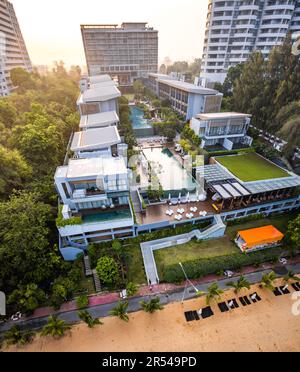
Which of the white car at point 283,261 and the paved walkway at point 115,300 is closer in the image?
the paved walkway at point 115,300

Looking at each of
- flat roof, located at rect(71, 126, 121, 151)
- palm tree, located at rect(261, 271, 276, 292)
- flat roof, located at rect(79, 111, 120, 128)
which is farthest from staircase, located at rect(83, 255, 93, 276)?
flat roof, located at rect(79, 111, 120, 128)

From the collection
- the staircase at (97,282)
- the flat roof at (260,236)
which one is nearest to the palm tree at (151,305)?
the staircase at (97,282)

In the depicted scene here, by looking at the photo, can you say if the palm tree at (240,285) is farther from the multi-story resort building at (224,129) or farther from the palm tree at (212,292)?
the multi-story resort building at (224,129)

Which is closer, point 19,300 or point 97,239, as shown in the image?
point 19,300

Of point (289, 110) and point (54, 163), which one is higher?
point (289, 110)

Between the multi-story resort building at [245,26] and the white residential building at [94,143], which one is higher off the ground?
the multi-story resort building at [245,26]

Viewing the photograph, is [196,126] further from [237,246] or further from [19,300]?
[19,300]
